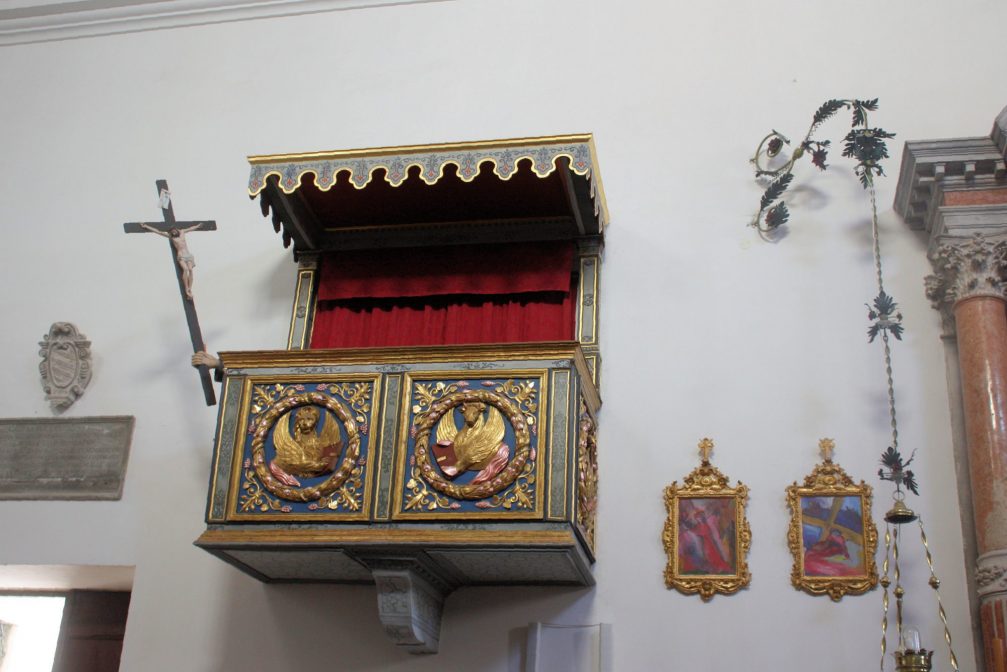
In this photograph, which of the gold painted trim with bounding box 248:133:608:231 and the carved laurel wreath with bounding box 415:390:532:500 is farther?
the gold painted trim with bounding box 248:133:608:231

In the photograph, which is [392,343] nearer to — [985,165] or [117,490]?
[117,490]

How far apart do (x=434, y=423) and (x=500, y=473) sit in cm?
47

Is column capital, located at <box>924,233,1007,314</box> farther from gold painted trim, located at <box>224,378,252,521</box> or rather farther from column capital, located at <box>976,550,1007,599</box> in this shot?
gold painted trim, located at <box>224,378,252,521</box>

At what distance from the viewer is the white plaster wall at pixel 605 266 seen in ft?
22.9

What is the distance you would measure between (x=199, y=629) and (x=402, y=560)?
5.49 feet

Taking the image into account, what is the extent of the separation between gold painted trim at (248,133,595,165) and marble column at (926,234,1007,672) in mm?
2198

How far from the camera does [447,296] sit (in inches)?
311

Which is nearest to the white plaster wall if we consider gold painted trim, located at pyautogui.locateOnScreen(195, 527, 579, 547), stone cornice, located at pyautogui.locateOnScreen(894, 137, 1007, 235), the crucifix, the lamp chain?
the lamp chain

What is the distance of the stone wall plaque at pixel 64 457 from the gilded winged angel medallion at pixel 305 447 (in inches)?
66.3

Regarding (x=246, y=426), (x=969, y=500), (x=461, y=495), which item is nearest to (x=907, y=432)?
(x=969, y=500)

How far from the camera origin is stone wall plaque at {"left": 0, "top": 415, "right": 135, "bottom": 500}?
25.6 feet

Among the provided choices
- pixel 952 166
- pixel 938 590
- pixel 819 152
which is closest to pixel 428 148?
pixel 819 152

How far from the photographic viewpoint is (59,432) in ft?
26.3

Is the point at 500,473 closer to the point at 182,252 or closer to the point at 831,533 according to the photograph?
the point at 831,533
